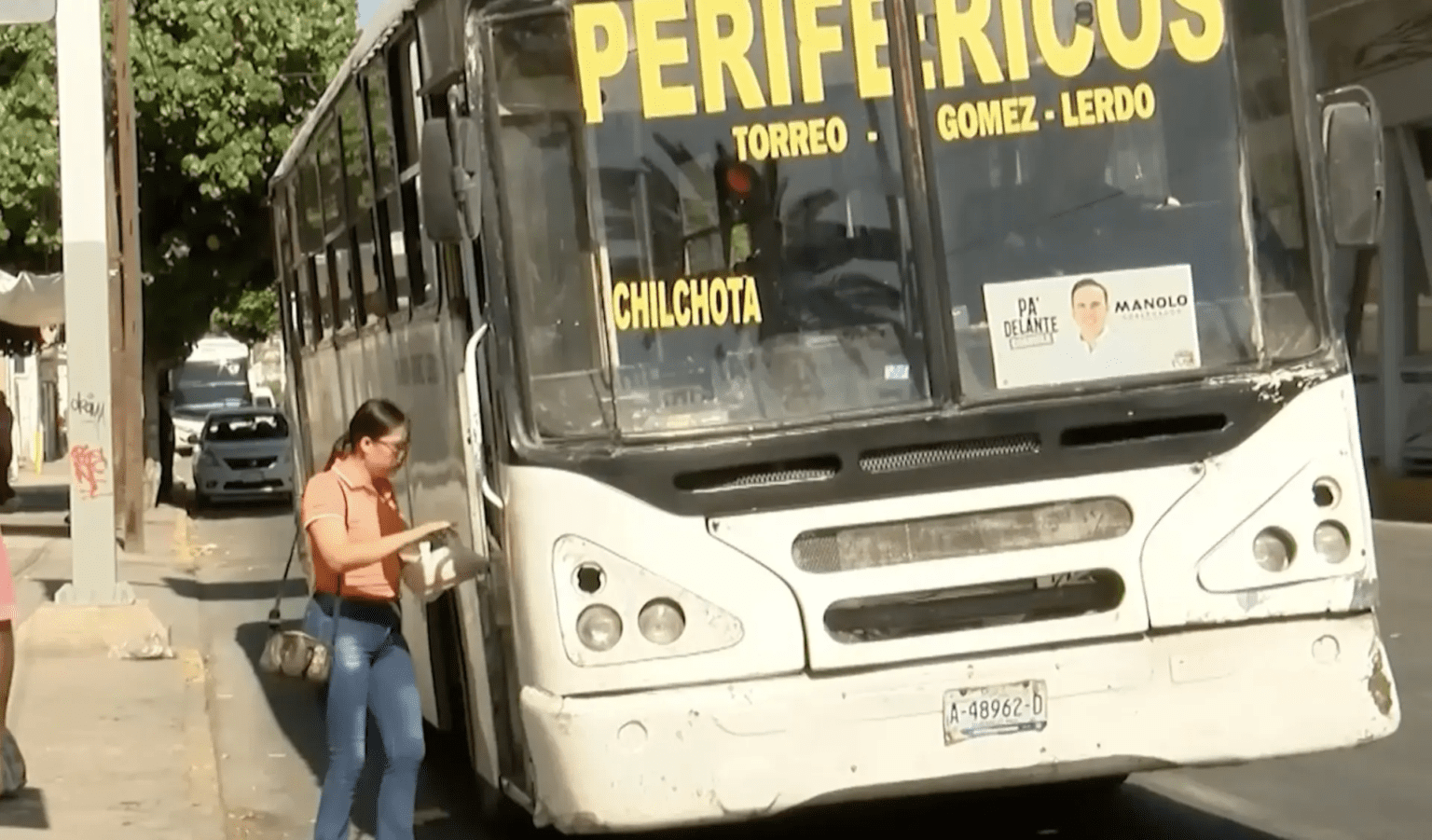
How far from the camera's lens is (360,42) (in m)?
10.1

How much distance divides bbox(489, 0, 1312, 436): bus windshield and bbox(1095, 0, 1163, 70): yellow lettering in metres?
0.12

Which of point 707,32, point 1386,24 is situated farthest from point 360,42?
point 1386,24

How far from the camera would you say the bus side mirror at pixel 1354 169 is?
723cm

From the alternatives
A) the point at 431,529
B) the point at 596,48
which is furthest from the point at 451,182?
the point at 431,529

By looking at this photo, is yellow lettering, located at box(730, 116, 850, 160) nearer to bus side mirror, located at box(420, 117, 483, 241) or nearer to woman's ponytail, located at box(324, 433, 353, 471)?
bus side mirror, located at box(420, 117, 483, 241)

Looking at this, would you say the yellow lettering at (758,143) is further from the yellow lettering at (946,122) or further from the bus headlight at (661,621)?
the bus headlight at (661,621)

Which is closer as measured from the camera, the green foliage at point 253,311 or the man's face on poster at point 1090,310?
the man's face on poster at point 1090,310

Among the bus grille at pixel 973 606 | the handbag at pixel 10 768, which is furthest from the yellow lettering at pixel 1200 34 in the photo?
the handbag at pixel 10 768

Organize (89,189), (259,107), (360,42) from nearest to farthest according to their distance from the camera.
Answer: (360,42) → (89,189) → (259,107)

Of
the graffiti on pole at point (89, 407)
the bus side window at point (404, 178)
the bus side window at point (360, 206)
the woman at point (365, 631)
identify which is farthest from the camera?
the graffiti on pole at point (89, 407)

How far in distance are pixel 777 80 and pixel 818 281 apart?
594 mm

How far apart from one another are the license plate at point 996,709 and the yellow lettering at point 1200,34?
6.23ft

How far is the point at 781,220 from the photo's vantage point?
7312 mm

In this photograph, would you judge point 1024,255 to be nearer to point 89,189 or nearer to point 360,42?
point 360,42
